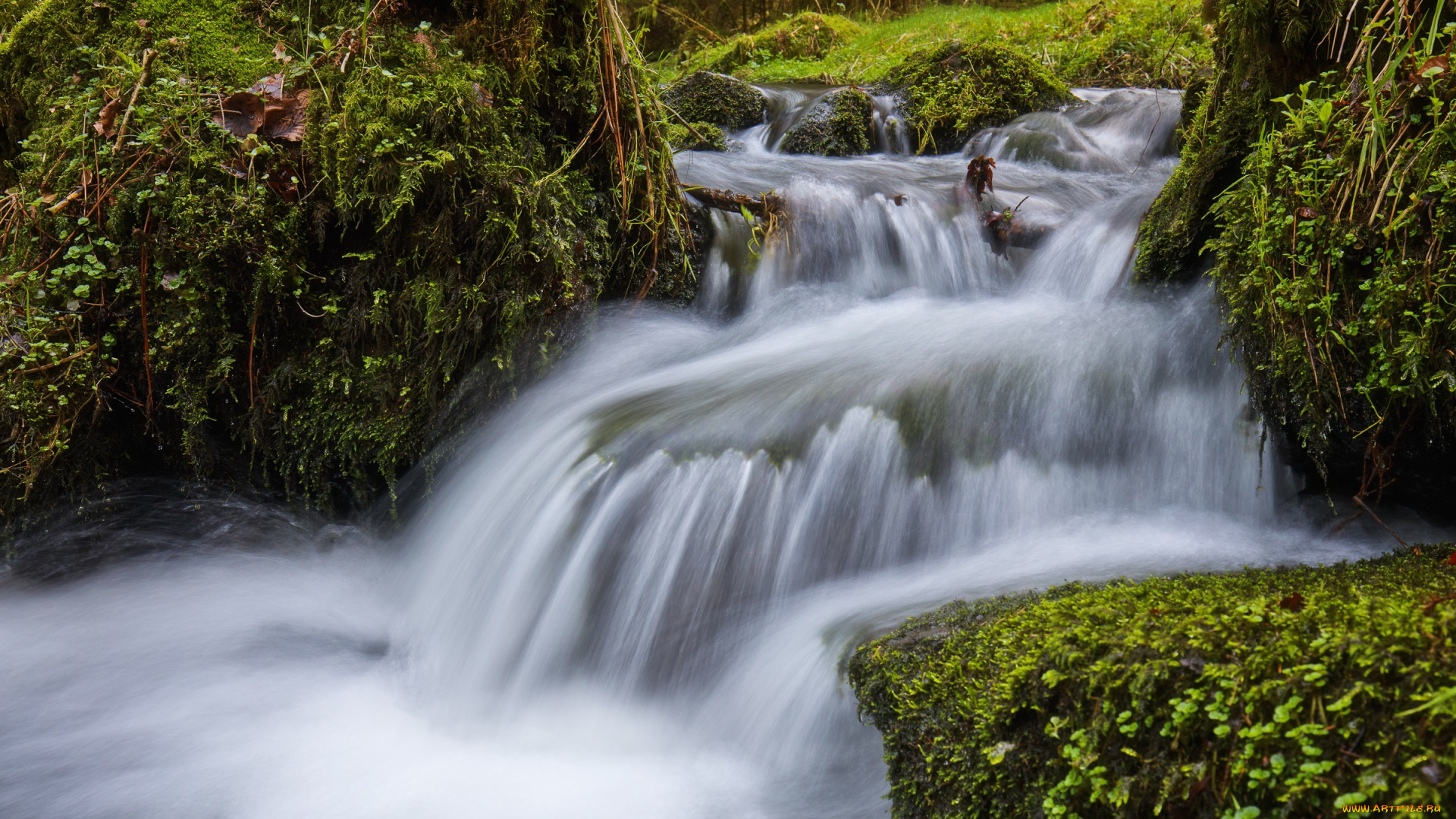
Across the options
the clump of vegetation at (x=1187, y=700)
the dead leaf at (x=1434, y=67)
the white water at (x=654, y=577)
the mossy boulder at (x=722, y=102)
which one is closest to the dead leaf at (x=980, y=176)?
the white water at (x=654, y=577)

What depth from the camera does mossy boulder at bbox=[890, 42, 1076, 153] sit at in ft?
22.9

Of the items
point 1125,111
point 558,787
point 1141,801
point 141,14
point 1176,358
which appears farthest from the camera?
point 1125,111

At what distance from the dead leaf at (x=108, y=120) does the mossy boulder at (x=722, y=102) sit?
15.7ft

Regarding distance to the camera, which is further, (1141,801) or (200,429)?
(200,429)

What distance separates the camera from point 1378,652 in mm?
1307

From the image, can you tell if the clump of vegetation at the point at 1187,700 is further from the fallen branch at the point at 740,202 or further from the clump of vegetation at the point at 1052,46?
the clump of vegetation at the point at 1052,46

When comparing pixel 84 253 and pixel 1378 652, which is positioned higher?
pixel 84 253

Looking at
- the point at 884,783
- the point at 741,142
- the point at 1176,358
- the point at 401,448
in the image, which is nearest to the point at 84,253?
the point at 401,448

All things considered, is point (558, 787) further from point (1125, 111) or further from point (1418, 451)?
point (1125, 111)

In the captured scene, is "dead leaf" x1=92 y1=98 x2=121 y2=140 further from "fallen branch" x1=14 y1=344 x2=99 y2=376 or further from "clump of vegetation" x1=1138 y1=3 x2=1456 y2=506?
"clump of vegetation" x1=1138 y1=3 x2=1456 y2=506

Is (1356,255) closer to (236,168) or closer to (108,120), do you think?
(236,168)

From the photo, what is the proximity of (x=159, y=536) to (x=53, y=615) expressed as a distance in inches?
17.3

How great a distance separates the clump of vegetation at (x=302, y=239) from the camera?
10.8 ft

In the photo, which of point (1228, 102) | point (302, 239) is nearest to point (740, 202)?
point (302, 239)
